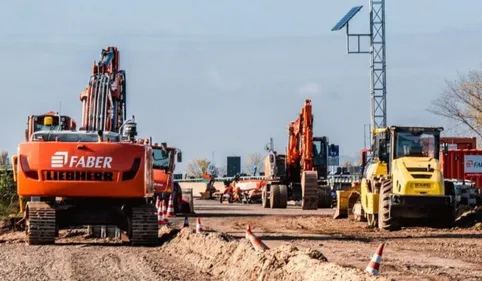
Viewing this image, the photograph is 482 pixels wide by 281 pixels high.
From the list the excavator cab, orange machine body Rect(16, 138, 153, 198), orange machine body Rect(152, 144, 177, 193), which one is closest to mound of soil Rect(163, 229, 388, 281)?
orange machine body Rect(16, 138, 153, 198)

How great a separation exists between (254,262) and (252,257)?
1.39 ft

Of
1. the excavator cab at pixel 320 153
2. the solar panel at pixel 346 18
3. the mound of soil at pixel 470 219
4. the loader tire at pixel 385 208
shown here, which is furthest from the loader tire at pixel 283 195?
the loader tire at pixel 385 208

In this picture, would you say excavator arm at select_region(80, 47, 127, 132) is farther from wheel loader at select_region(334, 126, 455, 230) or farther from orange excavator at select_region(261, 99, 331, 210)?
orange excavator at select_region(261, 99, 331, 210)

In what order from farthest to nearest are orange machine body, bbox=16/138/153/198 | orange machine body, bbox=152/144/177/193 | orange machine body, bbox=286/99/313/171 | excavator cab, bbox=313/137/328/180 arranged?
excavator cab, bbox=313/137/328/180 < orange machine body, bbox=286/99/313/171 < orange machine body, bbox=152/144/177/193 < orange machine body, bbox=16/138/153/198

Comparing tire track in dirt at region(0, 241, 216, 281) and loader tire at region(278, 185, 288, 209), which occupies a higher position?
loader tire at region(278, 185, 288, 209)

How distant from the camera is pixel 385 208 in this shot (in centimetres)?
2816

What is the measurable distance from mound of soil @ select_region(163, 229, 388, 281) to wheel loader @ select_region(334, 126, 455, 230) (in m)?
7.41

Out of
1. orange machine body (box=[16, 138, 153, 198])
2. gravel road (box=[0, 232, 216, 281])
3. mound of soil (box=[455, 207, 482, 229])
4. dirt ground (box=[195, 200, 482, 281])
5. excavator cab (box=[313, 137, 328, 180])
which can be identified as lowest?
gravel road (box=[0, 232, 216, 281])

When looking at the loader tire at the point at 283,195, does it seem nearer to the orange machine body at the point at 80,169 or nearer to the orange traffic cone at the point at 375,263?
the orange machine body at the point at 80,169

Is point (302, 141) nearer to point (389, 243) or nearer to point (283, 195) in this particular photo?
point (283, 195)

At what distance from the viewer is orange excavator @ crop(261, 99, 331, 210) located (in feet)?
154

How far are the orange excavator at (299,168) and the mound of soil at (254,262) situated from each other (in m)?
25.2

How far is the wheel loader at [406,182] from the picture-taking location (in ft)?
91.1

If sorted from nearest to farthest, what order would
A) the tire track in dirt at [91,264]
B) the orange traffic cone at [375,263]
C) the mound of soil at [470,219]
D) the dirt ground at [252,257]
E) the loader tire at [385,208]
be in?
1. the orange traffic cone at [375,263]
2. the dirt ground at [252,257]
3. the tire track in dirt at [91,264]
4. the loader tire at [385,208]
5. the mound of soil at [470,219]
